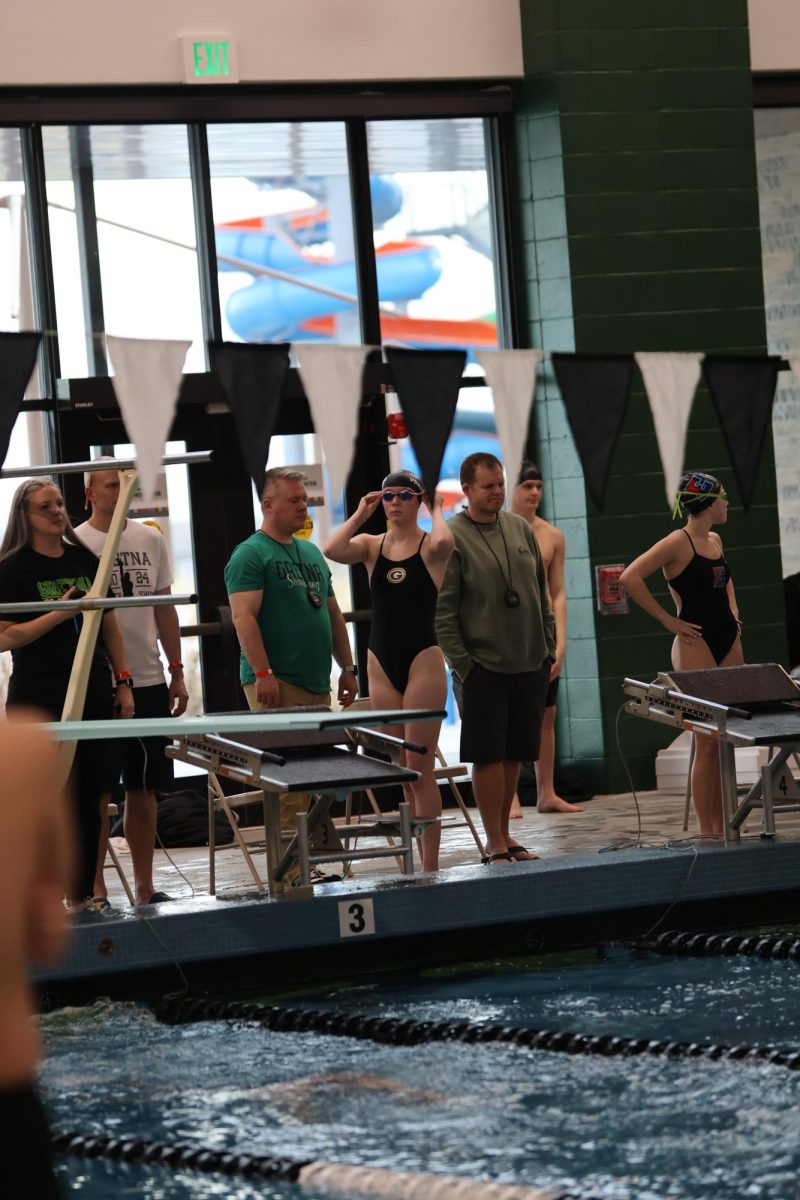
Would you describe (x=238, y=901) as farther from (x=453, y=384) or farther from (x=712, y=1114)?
(x=712, y=1114)

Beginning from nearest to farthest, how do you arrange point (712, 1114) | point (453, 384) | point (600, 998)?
point (712, 1114), point (600, 998), point (453, 384)

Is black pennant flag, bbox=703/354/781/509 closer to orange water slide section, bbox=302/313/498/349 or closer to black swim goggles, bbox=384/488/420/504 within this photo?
black swim goggles, bbox=384/488/420/504

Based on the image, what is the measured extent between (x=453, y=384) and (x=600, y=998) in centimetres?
210

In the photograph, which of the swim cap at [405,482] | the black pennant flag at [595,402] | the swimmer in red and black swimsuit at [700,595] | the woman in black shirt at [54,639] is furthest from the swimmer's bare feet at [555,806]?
the woman in black shirt at [54,639]

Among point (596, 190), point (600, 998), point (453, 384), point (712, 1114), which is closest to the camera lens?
point (712, 1114)

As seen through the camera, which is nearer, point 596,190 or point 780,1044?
point 780,1044

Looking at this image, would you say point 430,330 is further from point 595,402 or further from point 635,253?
point 595,402

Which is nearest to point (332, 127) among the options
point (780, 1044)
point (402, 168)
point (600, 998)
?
point (402, 168)

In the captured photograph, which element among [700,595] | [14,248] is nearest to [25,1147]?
[700,595]

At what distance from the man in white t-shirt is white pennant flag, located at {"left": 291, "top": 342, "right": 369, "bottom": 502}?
3.82ft

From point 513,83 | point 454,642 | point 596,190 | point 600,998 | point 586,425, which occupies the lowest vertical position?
point 600,998

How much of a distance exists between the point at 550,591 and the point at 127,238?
9.77ft

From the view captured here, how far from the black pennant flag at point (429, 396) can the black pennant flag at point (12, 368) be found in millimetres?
1201

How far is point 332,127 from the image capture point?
9.94 metres
